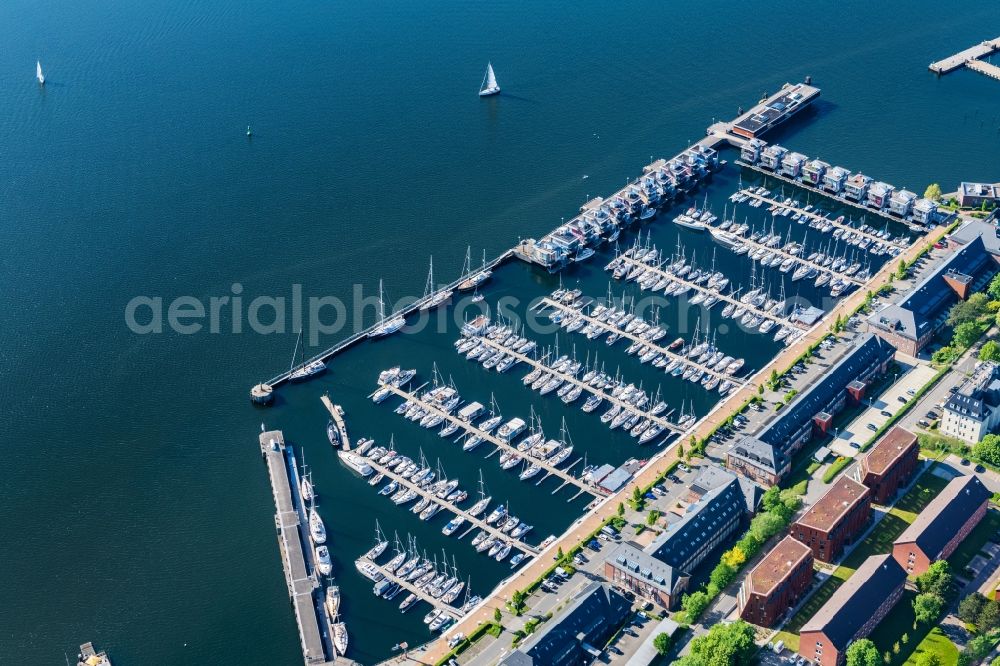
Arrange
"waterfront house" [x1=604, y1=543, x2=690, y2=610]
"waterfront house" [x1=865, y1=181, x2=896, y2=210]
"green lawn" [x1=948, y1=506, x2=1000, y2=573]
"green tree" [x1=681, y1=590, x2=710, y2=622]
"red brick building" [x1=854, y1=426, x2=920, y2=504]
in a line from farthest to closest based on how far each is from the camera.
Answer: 1. "waterfront house" [x1=865, y1=181, x2=896, y2=210]
2. "red brick building" [x1=854, y1=426, x2=920, y2=504]
3. "green lawn" [x1=948, y1=506, x2=1000, y2=573]
4. "waterfront house" [x1=604, y1=543, x2=690, y2=610]
5. "green tree" [x1=681, y1=590, x2=710, y2=622]

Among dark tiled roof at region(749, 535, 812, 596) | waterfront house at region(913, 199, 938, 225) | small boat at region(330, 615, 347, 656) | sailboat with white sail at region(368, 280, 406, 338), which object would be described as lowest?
small boat at region(330, 615, 347, 656)

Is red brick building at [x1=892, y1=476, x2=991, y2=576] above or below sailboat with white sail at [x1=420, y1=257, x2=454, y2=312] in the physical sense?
below

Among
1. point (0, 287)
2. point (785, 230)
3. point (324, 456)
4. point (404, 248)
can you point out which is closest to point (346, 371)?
point (324, 456)

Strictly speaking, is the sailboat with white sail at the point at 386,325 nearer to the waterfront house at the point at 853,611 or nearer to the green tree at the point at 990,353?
the waterfront house at the point at 853,611

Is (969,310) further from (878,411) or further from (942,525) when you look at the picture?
(942,525)

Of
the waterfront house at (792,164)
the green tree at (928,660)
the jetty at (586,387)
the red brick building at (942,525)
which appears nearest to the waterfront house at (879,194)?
the waterfront house at (792,164)

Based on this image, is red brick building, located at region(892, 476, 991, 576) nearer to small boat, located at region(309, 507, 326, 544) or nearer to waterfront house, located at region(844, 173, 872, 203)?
small boat, located at region(309, 507, 326, 544)

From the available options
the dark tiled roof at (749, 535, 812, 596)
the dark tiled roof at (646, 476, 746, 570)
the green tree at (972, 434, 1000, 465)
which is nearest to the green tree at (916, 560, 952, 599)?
the dark tiled roof at (749, 535, 812, 596)

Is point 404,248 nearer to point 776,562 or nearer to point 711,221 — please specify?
point 711,221
